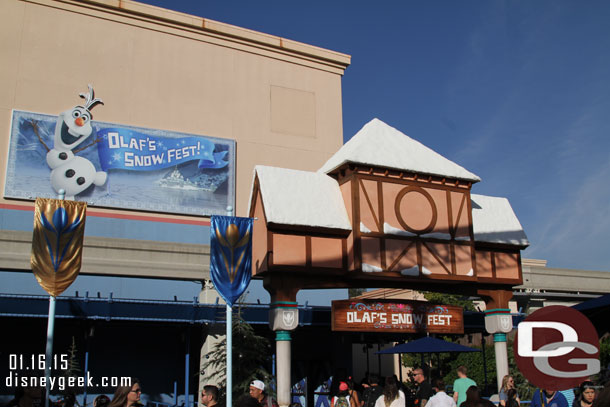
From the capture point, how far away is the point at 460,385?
12.2 meters

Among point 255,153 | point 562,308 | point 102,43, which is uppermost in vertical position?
point 102,43

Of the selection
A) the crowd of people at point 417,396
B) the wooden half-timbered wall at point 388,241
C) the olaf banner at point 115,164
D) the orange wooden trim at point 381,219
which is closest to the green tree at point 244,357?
the wooden half-timbered wall at point 388,241

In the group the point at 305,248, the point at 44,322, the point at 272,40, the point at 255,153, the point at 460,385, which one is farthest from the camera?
the point at 272,40

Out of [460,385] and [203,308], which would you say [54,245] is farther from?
[460,385]

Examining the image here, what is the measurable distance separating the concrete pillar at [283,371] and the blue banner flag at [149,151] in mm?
15103

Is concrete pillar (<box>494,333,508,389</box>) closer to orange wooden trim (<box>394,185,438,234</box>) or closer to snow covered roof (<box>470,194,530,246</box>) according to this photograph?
snow covered roof (<box>470,194,530,246</box>)

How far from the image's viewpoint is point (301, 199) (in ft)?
51.6

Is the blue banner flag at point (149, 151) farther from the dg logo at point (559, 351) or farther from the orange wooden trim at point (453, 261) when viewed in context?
the dg logo at point (559, 351)

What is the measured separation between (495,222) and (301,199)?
6758 millimetres

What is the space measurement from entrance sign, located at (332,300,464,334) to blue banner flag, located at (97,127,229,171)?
1464cm

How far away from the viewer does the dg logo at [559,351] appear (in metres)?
4.17

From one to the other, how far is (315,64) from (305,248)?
1984cm

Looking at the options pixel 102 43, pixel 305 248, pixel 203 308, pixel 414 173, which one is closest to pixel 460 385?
pixel 305 248

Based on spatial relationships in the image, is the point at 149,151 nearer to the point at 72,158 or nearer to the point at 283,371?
the point at 72,158
